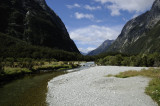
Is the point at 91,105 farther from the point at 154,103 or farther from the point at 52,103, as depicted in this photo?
the point at 154,103

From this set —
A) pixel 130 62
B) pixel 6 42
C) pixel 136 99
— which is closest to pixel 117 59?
pixel 130 62

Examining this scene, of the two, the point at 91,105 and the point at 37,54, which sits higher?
the point at 37,54

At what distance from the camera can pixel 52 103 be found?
2059 cm

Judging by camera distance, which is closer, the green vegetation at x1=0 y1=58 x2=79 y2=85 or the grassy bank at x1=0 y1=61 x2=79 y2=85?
the grassy bank at x1=0 y1=61 x2=79 y2=85

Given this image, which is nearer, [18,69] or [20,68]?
[18,69]

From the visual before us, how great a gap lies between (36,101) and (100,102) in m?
10.0

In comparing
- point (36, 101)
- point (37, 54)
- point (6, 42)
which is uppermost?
point (6, 42)

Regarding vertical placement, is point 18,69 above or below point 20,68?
below

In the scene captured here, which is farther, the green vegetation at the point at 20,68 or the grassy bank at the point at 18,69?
the green vegetation at the point at 20,68

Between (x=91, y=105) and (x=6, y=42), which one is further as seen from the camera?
(x=6, y=42)

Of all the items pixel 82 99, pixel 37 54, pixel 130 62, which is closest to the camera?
pixel 82 99

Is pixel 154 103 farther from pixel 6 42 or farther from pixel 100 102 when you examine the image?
pixel 6 42

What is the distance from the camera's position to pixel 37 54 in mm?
187000

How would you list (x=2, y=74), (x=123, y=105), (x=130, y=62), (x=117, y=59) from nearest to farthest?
1. (x=123, y=105)
2. (x=2, y=74)
3. (x=130, y=62)
4. (x=117, y=59)
